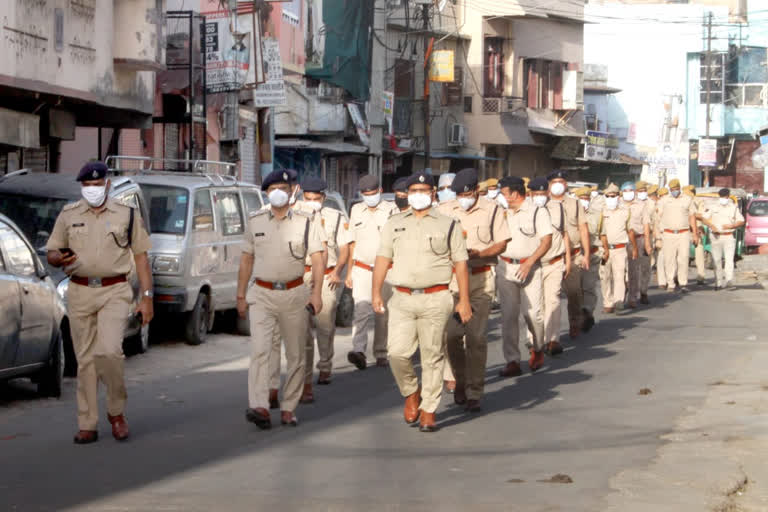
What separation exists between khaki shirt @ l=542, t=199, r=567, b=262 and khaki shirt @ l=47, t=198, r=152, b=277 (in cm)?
671

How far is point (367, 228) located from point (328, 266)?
0.88 meters

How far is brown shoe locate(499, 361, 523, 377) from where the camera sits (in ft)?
45.8

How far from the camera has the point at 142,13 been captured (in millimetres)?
23062

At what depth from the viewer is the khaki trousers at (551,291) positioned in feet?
50.9

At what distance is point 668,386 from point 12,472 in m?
6.93

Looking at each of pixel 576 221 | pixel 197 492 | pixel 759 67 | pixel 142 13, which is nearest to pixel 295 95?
pixel 142 13

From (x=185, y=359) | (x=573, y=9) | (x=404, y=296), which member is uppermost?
(x=573, y=9)

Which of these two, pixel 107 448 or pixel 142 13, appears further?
pixel 142 13

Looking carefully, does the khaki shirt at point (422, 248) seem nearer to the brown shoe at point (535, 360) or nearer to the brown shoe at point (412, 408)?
the brown shoe at point (412, 408)

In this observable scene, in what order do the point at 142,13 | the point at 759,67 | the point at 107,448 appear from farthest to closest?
the point at 759,67, the point at 142,13, the point at 107,448

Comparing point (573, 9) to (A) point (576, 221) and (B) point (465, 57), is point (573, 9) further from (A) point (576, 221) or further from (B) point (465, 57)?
(A) point (576, 221)

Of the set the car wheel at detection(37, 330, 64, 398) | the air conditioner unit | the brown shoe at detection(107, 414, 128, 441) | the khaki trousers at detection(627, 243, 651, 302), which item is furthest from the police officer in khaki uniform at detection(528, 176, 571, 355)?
the air conditioner unit

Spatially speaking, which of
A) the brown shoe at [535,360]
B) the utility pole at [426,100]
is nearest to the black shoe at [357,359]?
the brown shoe at [535,360]

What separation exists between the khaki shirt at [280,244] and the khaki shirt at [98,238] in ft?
3.22
